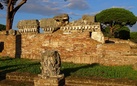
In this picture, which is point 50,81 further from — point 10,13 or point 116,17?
point 116,17

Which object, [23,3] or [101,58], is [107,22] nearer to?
[23,3]

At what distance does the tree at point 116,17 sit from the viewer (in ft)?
129

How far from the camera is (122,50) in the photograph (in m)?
12.3

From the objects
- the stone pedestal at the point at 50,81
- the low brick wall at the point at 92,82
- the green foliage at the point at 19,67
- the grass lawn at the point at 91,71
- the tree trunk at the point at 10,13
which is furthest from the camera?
the tree trunk at the point at 10,13

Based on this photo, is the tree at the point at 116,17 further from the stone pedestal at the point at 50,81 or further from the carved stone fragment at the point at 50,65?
the stone pedestal at the point at 50,81

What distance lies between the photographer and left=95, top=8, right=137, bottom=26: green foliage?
39.2m

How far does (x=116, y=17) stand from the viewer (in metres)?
39.2

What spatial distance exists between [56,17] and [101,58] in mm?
7931

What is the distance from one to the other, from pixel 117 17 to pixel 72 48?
2679 centimetres

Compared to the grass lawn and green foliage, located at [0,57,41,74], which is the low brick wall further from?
green foliage, located at [0,57,41,74]

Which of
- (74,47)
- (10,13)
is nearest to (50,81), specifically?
(74,47)

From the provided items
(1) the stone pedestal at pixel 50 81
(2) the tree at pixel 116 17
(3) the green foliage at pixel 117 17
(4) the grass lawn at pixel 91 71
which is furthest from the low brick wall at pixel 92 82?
(3) the green foliage at pixel 117 17

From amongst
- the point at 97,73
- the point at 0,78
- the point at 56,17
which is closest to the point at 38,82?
the point at 0,78

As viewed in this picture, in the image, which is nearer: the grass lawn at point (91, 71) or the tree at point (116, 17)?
the grass lawn at point (91, 71)
